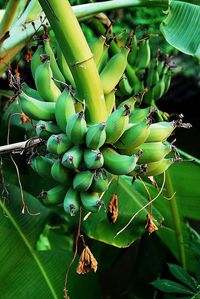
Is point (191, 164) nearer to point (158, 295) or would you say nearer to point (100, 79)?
point (158, 295)

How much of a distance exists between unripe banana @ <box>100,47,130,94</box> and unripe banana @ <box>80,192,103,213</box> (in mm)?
156

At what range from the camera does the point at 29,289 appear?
106 centimetres

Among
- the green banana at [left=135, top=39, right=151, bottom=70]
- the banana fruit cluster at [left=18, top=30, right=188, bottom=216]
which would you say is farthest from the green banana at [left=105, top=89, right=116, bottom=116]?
the green banana at [left=135, top=39, right=151, bottom=70]

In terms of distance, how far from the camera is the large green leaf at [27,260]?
1.05m

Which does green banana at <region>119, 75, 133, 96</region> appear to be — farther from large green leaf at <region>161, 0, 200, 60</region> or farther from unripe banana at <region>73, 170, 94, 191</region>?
unripe banana at <region>73, 170, 94, 191</region>

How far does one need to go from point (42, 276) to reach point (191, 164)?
45 centimetres

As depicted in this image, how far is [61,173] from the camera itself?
71 centimetres

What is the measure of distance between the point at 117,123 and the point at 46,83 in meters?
0.13

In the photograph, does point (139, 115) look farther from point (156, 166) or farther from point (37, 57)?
point (37, 57)

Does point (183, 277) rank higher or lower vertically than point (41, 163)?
lower

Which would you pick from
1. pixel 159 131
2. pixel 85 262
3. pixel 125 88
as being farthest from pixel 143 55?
pixel 85 262

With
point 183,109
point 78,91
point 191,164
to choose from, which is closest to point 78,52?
point 78,91

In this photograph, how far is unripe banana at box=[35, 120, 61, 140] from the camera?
0.70m

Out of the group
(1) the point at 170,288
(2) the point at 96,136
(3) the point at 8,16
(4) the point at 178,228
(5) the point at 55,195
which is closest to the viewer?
(2) the point at 96,136
